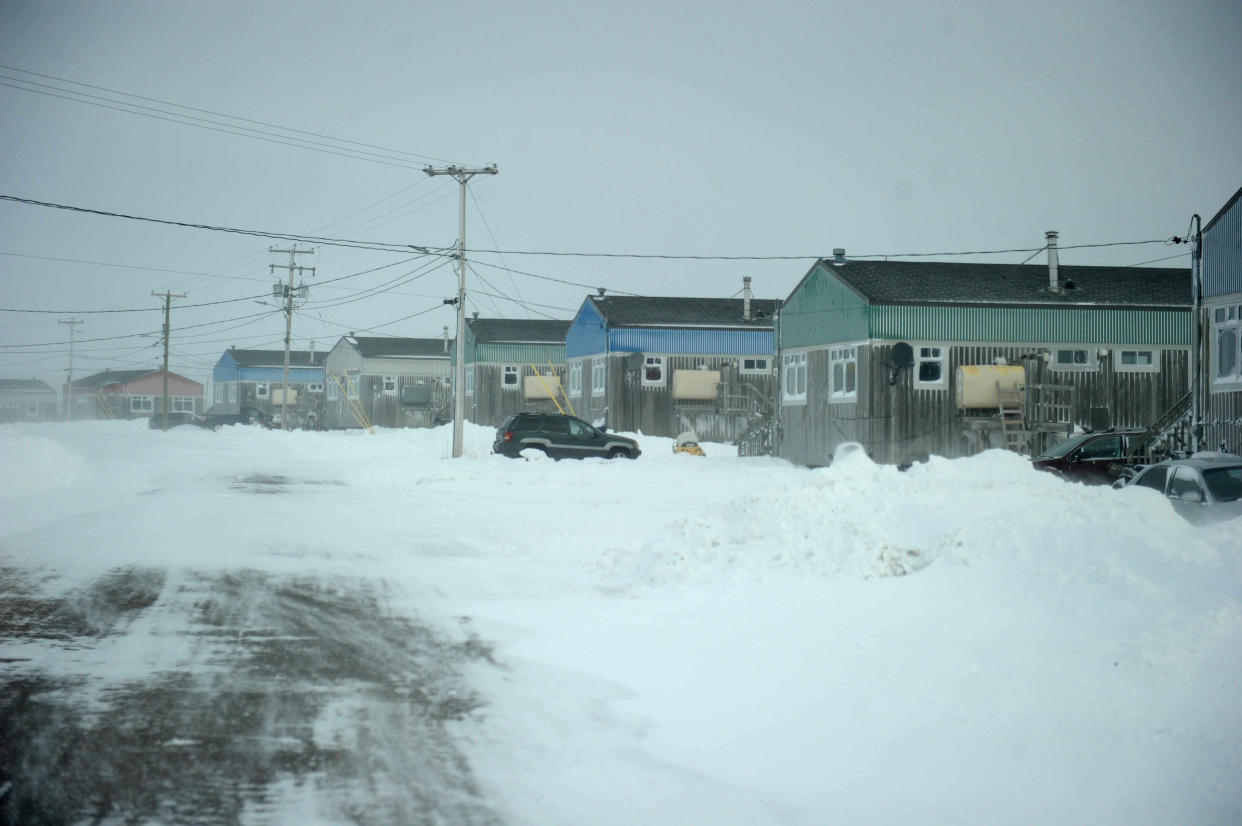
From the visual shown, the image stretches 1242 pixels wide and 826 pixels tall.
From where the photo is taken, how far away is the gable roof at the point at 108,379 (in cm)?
13488

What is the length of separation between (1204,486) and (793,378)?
79.5ft

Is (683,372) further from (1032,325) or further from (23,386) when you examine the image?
(23,386)

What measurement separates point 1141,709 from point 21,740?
6.20m

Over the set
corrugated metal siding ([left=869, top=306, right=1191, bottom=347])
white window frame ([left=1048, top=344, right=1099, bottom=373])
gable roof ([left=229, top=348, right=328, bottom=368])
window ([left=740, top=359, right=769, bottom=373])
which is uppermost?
gable roof ([left=229, top=348, right=328, bottom=368])

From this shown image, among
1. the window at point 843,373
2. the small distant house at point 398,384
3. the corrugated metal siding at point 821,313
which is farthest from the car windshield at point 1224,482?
the small distant house at point 398,384

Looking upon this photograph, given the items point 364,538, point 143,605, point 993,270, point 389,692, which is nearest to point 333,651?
point 389,692

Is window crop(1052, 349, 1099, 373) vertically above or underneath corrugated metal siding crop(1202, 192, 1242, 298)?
underneath

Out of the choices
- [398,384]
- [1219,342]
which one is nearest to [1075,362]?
[1219,342]

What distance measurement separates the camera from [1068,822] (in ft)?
17.2

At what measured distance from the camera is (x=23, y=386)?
152 metres

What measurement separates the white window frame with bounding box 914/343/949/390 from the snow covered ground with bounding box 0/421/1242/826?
710 inches

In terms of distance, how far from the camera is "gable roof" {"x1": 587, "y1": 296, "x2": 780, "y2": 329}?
4941 cm

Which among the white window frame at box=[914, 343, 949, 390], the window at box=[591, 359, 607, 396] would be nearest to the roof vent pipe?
the white window frame at box=[914, 343, 949, 390]

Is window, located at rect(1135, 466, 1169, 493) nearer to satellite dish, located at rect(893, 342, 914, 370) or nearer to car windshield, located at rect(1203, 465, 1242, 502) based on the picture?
car windshield, located at rect(1203, 465, 1242, 502)
